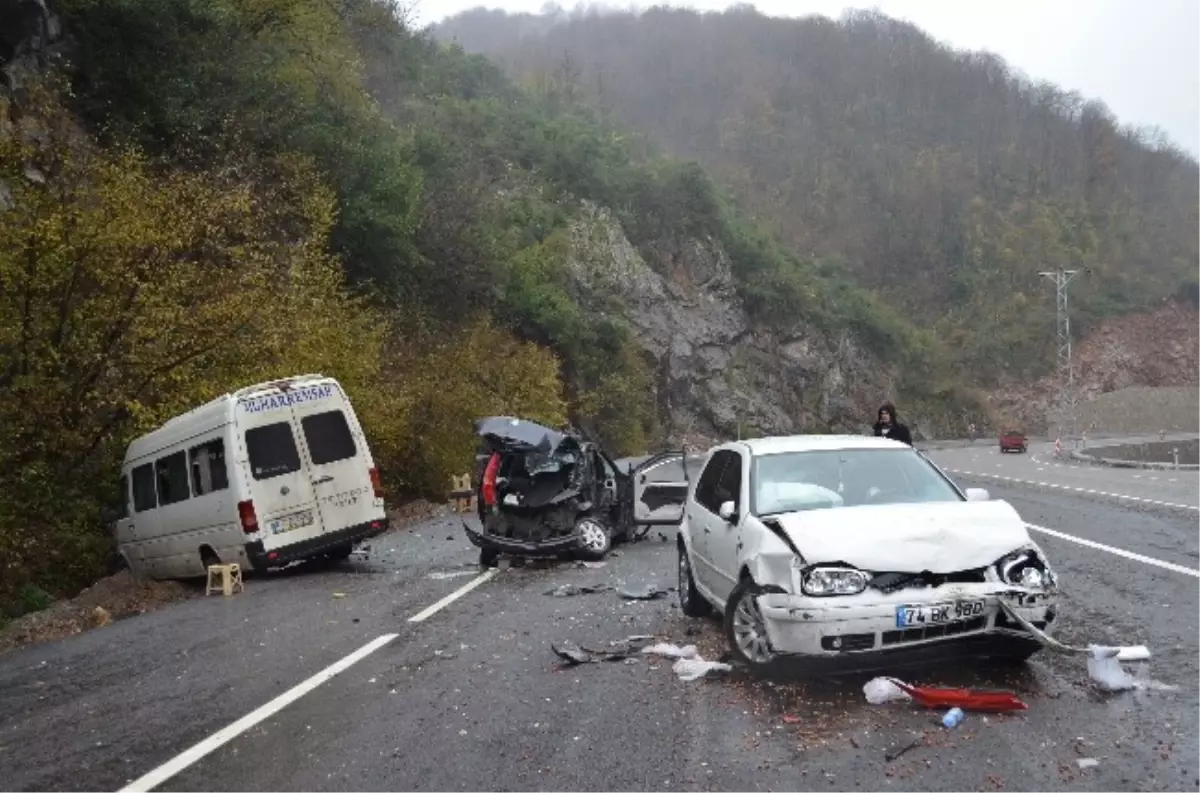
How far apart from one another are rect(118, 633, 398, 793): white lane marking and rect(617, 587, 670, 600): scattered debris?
110 inches

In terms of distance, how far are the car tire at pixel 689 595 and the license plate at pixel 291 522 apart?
6363 mm

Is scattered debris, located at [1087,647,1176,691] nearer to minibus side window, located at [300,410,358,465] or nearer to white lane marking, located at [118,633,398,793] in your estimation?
white lane marking, located at [118,633,398,793]

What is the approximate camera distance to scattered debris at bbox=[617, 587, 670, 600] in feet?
33.5

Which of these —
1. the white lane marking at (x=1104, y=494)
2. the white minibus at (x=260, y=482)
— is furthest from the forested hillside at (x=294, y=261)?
the white lane marking at (x=1104, y=494)

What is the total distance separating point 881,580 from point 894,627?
279 millimetres

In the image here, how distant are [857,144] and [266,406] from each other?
375ft

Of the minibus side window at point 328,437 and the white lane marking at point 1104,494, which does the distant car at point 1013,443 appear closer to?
the white lane marking at point 1104,494

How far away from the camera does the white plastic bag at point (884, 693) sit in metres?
5.91

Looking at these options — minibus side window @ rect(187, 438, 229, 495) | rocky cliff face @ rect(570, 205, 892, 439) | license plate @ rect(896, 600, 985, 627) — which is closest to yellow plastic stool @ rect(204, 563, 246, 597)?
minibus side window @ rect(187, 438, 229, 495)

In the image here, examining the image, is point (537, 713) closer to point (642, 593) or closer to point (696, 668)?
point (696, 668)

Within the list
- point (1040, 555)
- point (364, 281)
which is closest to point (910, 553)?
point (1040, 555)

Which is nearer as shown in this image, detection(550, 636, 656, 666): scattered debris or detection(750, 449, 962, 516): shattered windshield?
detection(750, 449, 962, 516): shattered windshield

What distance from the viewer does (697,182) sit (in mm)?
72750

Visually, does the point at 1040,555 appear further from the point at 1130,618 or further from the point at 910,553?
the point at 1130,618
